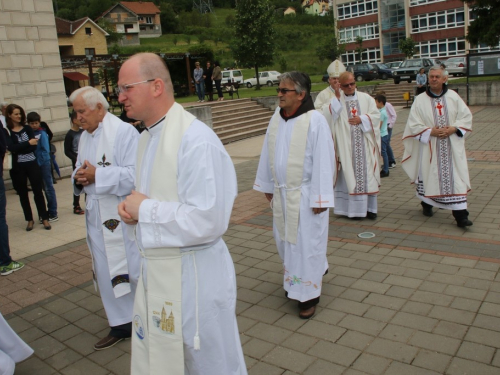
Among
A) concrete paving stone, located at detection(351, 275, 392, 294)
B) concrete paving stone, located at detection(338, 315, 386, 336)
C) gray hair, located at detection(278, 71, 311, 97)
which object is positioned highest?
gray hair, located at detection(278, 71, 311, 97)

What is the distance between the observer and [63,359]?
3.89 m

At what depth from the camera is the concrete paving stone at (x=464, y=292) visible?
438cm

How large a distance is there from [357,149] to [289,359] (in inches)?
164

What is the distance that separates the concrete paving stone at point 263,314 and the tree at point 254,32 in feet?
94.2

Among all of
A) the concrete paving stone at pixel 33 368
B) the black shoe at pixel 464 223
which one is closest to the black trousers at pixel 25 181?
the concrete paving stone at pixel 33 368

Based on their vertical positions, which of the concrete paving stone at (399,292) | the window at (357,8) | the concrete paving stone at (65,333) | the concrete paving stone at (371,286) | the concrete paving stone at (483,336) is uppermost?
the window at (357,8)

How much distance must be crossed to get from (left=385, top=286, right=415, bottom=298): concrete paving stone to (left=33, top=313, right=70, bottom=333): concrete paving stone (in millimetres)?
3085

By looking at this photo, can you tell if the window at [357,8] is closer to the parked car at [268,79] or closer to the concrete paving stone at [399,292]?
the parked car at [268,79]

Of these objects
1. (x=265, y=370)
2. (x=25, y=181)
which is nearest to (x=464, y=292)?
(x=265, y=370)

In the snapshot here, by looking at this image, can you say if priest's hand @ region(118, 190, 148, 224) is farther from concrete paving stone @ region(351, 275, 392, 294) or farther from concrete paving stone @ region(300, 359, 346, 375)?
concrete paving stone @ region(351, 275, 392, 294)

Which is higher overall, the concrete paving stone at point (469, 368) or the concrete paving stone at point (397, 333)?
the concrete paving stone at point (397, 333)

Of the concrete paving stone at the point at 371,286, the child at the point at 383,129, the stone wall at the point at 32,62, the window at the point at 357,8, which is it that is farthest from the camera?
the window at the point at 357,8

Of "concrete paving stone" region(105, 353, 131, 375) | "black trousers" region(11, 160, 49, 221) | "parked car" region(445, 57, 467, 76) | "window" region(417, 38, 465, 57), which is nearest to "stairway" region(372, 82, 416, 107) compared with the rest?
"parked car" region(445, 57, 467, 76)

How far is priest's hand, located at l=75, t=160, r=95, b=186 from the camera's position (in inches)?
149
